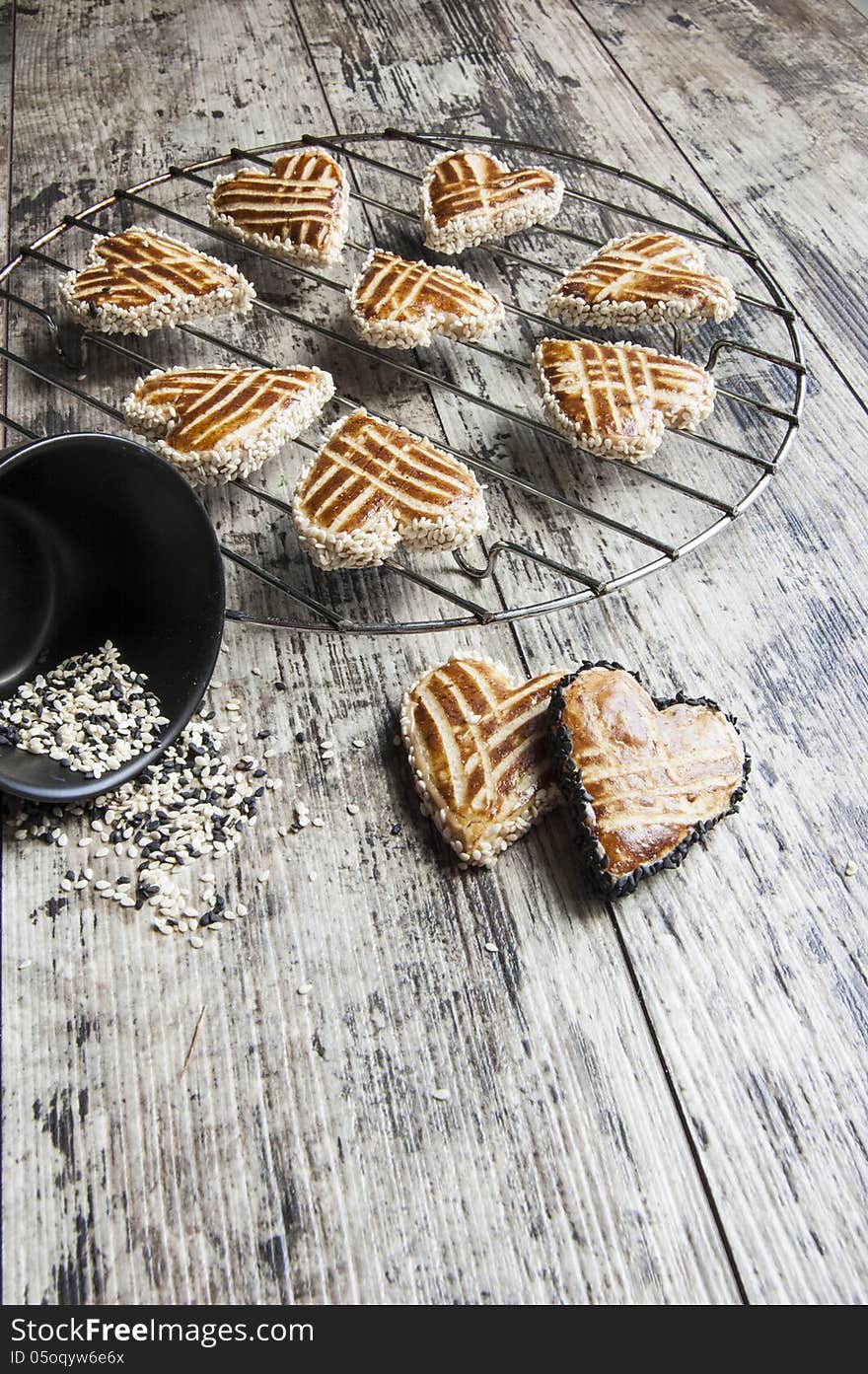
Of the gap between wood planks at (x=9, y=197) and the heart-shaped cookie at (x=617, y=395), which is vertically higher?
the heart-shaped cookie at (x=617, y=395)

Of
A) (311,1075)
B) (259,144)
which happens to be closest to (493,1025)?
(311,1075)

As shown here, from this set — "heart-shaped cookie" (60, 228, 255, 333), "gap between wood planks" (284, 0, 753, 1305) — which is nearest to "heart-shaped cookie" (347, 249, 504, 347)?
"heart-shaped cookie" (60, 228, 255, 333)

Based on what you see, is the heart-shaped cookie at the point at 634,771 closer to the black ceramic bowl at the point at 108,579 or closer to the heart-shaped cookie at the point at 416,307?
the black ceramic bowl at the point at 108,579

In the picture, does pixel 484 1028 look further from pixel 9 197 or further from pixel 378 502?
pixel 9 197

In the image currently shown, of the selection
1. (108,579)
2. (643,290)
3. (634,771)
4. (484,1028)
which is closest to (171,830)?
(108,579)

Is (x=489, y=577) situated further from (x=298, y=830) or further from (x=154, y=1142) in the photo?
(x=154, y=1142)

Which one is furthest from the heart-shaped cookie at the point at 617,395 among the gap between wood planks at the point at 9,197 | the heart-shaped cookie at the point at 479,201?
the gap between wood planks at the point at 9,197
